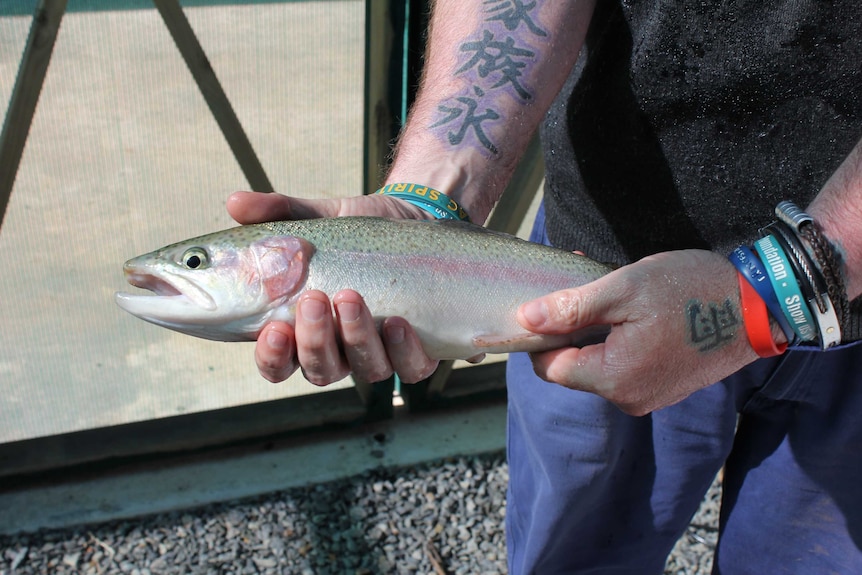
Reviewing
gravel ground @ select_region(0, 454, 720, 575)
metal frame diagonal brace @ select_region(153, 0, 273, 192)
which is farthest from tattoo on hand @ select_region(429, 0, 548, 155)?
gravel ground @ select_region(0, 454, 720, 575)

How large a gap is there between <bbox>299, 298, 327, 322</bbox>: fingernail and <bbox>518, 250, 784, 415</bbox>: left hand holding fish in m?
0.50

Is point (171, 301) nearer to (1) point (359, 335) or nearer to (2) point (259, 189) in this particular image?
(1) point (359, 335)

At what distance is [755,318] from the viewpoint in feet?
6.25

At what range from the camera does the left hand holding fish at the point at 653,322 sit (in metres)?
1.86

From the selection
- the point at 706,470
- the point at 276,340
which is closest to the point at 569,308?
the point at 276,340

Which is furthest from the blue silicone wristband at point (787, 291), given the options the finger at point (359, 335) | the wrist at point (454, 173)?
the finger at point (359, 335)

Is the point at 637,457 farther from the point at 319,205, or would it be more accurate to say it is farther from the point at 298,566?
the point at 298,566

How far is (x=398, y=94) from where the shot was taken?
3650 millimetres

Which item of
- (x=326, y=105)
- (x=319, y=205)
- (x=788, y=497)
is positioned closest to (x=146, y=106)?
(x=326, y=105)

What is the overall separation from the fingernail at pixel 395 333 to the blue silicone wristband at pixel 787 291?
92 cm

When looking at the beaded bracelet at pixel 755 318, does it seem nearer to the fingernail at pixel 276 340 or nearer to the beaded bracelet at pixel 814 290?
the beaded bracelet at pixel 814 290

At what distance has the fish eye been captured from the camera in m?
2.03

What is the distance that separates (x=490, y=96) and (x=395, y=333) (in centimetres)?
86

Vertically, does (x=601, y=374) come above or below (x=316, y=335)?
below
